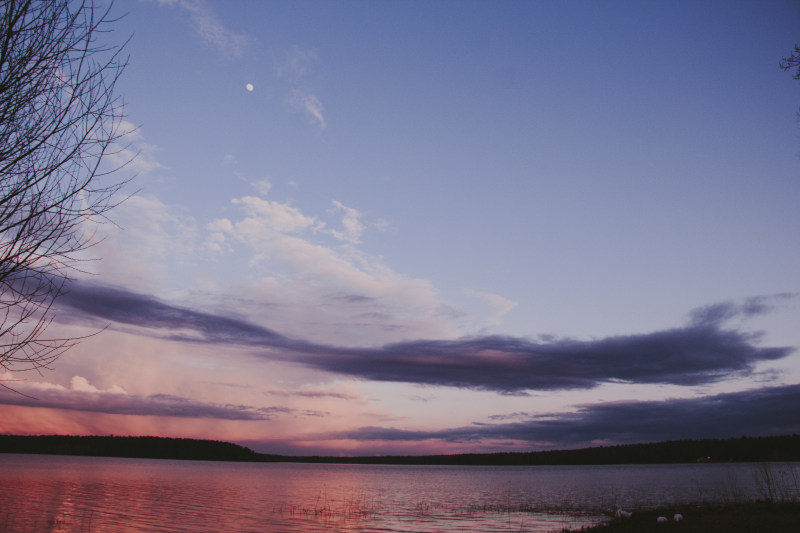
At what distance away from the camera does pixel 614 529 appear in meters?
24.9

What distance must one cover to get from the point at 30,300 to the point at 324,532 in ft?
98.4

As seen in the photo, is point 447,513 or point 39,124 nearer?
point 39,124

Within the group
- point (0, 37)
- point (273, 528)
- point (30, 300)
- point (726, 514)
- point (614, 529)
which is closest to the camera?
point (0, 37)

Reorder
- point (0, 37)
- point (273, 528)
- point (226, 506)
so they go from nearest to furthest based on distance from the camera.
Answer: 1. point (0, 37)
2. point (273, 528)
3. point (226, 506)

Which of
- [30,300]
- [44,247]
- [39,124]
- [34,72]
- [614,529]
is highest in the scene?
[34,72]

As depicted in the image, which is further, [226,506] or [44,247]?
[226,506]

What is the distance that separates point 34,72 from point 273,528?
3404 centimetres

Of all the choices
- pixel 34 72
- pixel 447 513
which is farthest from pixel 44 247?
pixel 447 513

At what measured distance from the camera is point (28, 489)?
189ft

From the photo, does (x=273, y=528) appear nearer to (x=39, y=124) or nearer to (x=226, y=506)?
(x=226, y=506)

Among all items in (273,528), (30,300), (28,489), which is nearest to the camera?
(30,300)

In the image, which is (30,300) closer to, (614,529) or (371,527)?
(614,529)

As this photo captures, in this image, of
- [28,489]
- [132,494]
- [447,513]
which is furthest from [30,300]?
[28,489]

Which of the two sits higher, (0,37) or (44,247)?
(0,37)
